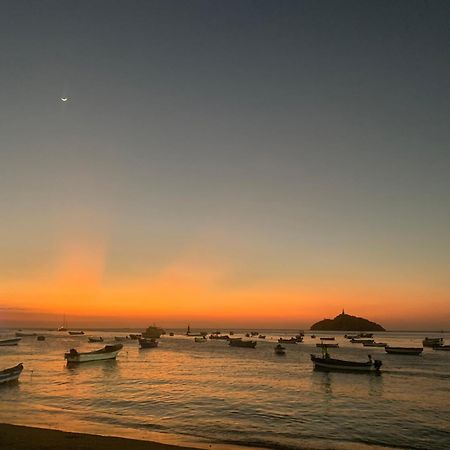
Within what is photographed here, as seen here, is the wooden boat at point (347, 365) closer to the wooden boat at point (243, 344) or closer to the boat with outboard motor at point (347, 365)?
the boat with outboard motor at point (347, 365)

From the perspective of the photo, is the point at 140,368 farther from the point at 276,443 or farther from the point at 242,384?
the point at 276,443

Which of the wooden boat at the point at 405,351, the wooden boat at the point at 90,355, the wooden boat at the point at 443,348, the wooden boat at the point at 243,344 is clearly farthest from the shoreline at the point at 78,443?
the wooden boat at the point at 443,348

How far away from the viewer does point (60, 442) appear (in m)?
→ 19.7

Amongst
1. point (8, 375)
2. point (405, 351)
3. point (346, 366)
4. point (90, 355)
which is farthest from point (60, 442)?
point (405, 351)

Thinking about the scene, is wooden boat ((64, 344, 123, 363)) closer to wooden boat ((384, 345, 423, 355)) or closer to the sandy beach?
the sandy beach

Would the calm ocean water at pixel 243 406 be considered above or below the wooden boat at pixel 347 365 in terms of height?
below

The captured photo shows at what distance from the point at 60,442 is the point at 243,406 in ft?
58.1

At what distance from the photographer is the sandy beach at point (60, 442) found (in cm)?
1888

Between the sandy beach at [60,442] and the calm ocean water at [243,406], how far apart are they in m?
3.02

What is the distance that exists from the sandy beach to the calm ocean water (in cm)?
302

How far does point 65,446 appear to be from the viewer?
19.0 metres

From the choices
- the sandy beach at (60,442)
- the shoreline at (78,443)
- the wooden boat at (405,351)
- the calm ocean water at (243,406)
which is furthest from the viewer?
the wooden boat at (405,351)

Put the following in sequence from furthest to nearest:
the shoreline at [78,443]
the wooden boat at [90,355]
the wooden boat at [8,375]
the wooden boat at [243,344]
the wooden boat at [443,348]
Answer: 1. the wooden boat at [443,348]
2. the wooden boat at [243,344]
3. the wooden boat at [90,355]
4. the wooden boat at [8,375]
5. the shoreline at [78,443]

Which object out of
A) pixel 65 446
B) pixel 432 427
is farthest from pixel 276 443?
pixel 432 427
